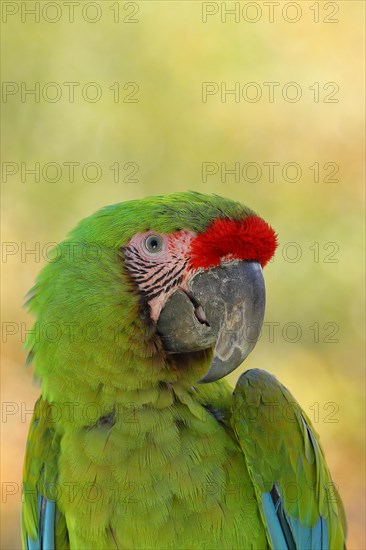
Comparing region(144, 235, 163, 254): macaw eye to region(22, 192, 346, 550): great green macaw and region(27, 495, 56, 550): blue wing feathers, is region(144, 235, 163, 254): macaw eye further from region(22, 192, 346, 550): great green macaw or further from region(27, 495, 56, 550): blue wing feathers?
region(27, 495, 56, 550): blue wing feathers

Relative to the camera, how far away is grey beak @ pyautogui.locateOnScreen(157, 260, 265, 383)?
5.90ft

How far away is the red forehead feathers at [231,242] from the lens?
179 centimetres

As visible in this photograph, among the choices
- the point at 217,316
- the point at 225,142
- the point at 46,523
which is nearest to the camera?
the point at 217,316

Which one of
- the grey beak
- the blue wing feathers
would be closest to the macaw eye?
the grey beak

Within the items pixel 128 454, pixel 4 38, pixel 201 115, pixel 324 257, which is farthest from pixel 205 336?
pixel 4 38

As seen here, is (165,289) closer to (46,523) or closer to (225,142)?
(46,523)

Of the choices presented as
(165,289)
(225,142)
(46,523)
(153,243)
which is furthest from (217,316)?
(225,142)

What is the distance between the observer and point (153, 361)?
182 centimetres

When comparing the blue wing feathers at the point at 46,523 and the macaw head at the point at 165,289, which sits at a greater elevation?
the macaw head at the point at 165,289

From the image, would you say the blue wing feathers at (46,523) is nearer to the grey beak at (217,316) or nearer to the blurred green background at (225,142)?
the grey beak at (217,316)

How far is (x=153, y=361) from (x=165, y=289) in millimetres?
197

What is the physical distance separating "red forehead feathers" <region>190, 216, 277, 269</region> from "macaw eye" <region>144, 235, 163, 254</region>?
0.32 ft

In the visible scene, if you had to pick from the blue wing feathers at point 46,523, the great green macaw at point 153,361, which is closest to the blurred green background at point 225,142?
the blue wing feathers at point 46,523

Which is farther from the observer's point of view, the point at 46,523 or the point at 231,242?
the point at 46,523
